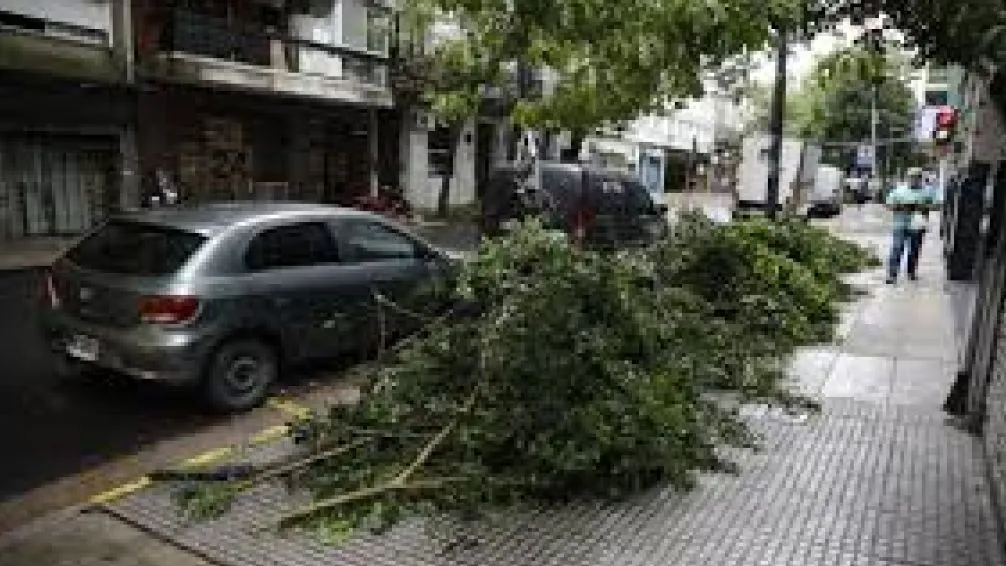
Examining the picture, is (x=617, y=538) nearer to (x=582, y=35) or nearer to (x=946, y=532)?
(x=946, y=532)

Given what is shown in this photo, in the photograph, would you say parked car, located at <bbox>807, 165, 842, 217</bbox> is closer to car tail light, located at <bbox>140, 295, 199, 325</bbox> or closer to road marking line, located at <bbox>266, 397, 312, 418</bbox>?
road marking line, located at <bbox>266, 397, 312, 418</bbox>

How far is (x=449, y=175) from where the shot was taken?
28375 millimetres

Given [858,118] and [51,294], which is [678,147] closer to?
[858,118]

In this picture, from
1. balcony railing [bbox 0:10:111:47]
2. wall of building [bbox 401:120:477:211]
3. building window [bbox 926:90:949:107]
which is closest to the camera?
balcony railing [bbox 0:10:111:47]

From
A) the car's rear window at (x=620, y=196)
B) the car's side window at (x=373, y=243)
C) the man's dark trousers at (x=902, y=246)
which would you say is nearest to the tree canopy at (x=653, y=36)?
the car's side window at (x=373, y=243)

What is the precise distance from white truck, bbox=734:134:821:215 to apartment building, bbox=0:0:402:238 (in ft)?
43.8

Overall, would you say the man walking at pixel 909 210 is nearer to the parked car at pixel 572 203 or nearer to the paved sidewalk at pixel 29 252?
the parked car at pixel 572 203

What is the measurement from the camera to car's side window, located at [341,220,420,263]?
317 inches

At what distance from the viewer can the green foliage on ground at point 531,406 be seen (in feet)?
17.1

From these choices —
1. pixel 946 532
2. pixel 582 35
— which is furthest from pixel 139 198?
pixel 946 532

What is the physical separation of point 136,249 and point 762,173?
28.3 m

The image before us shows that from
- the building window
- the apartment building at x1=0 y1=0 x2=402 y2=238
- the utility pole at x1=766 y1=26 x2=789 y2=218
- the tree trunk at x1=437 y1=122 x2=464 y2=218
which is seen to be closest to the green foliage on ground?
the apartment building at x1=0 y1=0 x2=402 y2=238

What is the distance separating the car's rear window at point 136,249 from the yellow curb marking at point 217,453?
54.0 inches

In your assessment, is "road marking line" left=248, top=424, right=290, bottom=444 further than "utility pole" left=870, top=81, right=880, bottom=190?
No
